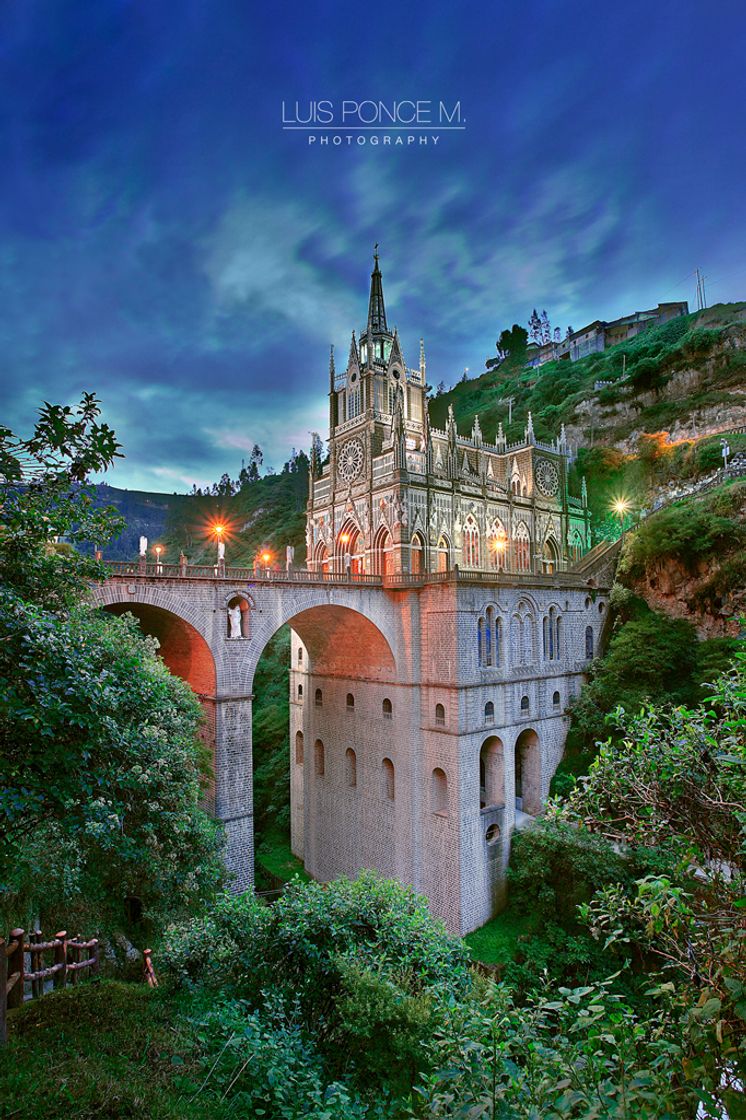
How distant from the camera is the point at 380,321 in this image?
4116 centimetres

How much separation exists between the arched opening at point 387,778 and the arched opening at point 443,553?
40.2 ft

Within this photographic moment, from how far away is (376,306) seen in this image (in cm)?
4144

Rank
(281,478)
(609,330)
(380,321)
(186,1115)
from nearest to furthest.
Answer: (186,1115) < (380,321) < (609,330) < (281,478)

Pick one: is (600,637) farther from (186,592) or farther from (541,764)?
(186,592)

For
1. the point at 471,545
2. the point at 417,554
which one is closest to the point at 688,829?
the point at 417,554

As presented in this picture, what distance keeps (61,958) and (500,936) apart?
1618cm

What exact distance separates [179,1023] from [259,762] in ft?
101

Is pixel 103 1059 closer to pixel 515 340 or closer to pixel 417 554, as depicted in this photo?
pixel 417 554

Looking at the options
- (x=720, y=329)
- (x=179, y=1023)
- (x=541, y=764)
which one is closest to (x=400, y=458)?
(x=541, y=764)

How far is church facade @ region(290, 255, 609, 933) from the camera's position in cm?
2216

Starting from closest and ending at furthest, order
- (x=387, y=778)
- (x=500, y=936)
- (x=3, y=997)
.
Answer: (x=3, y=997) → (x=500, y=936) → (x=387, y=778)

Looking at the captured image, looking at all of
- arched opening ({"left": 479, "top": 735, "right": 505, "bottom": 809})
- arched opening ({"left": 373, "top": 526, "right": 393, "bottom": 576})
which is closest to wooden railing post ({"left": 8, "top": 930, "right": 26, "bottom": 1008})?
arched opening ({"left": 479, "top": 735, "right": 505, "bottom": 809})

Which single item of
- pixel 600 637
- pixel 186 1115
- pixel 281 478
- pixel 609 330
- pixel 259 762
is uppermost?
pixel 609 330

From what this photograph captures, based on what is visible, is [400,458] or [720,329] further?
[720,329]
